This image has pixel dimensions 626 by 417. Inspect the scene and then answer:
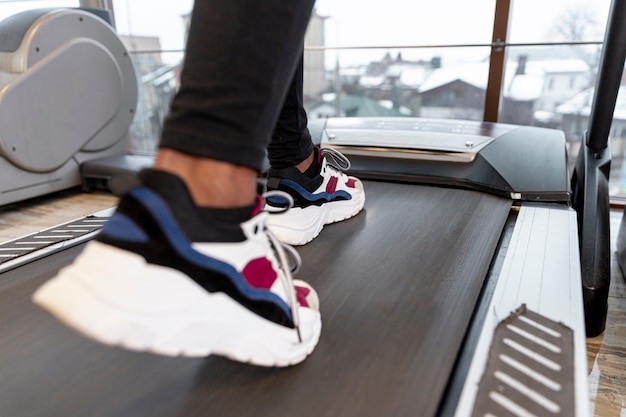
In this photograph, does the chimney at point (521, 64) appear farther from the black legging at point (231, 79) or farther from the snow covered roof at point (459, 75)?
the black legging at point (231, 79)

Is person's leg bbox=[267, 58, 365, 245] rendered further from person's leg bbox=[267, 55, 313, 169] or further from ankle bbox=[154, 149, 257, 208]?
ankle bbox=[154, 149, 257, 208]

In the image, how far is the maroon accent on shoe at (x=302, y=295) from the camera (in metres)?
0.68

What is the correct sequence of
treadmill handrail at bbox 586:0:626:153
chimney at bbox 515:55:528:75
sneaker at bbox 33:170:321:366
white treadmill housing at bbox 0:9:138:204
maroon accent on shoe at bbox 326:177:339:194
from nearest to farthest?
sneaker at bbox 33:170:321:366
maroon accent on shoe at bbox 326:177:339:194
treadmill handrail at bbox 586:0:626:153
white treadmill housing at bbox 0:9:138:204
chimney at bbox 515:55:528:75

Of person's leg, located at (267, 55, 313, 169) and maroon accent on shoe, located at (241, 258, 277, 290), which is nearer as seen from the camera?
maroon accent on shoe, located at (241, 258, 277, 290)

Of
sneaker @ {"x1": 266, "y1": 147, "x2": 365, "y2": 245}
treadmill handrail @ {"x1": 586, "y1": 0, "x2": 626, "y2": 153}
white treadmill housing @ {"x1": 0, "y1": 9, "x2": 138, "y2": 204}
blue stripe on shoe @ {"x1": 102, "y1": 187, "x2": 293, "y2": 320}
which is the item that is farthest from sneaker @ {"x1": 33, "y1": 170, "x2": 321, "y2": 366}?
white treadmill housing @ {"x1": 0, "y1": 9, "x2": 138, "y2": 204}

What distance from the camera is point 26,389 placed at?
0.64m

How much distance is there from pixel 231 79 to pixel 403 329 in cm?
49

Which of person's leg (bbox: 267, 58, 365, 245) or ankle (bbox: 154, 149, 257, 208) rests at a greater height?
ankle (bbox: 154, 149, 257, 208)

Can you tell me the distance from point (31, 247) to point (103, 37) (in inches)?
62.9

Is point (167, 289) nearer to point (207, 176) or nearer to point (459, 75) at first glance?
point (207, 176)

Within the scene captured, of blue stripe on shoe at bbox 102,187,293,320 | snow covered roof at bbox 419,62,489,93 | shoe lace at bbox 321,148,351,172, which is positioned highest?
blue stripe on shoe at bbox 102,187,293,320

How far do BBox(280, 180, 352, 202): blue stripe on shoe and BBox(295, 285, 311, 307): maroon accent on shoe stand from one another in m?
0.37

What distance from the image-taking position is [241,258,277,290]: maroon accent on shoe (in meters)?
0.56

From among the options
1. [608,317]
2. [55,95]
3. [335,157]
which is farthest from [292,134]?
[55,95]
